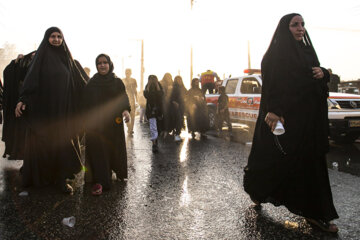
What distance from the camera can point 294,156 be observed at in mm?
2988

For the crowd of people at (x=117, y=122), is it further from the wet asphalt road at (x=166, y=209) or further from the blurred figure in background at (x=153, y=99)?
the blurred figure in background at (x=153, y=99)

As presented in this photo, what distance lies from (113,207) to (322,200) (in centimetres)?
216

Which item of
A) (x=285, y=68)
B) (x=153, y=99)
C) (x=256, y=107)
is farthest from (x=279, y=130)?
(x=256, y=107)

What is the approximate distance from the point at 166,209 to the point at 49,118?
1.88 metres

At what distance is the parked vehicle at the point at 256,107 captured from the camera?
24.3ft

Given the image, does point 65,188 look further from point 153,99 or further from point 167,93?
point 167,93

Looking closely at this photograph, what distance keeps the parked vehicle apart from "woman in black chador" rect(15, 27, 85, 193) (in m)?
5.98

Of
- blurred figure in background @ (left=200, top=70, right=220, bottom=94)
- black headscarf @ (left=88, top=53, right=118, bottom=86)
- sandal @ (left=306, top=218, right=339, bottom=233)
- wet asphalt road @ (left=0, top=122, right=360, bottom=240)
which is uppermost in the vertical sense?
blurred figure in background @ (left=200, top=70, right=220, bottom=94)

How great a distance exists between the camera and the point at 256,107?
9.83 metres

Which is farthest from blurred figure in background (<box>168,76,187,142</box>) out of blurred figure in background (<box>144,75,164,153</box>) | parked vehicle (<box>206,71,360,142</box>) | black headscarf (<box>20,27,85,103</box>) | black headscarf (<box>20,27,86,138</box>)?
black headscarf (<box>20,27,86,138</box>)

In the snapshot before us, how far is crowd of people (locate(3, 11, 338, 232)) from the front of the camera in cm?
295

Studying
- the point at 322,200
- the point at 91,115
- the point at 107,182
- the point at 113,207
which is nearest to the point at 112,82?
the point at 91,115

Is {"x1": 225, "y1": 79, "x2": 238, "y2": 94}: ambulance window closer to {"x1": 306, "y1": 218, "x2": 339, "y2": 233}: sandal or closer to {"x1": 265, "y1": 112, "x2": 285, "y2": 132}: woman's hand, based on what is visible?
{"x1": 265, "y1": 112, "x2": 285, "y2": 132}: woman's hand

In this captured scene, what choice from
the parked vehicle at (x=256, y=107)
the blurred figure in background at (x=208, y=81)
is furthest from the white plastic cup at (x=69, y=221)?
the blurred figure in background at (x=208, y=81)
